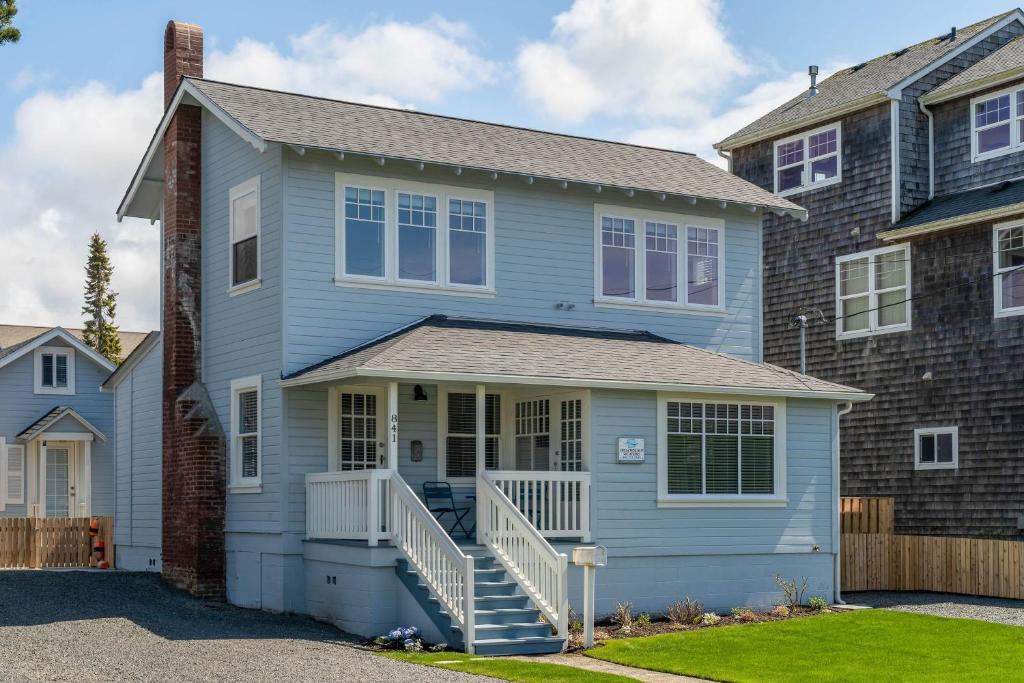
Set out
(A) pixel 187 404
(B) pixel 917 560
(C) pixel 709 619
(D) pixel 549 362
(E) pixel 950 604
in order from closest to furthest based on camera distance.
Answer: (C) pixel 709 619 → (D) pixel 549 362 → (E) pixel 950 604 → (A) pixel 187 404 → (B) pixel 917 560

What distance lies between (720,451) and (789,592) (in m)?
2.37

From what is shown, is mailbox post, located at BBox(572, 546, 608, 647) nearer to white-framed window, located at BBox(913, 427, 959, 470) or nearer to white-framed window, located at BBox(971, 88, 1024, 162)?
white-framed window, located at BBox(913, 427, 959, 470)

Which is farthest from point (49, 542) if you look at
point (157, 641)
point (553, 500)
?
point (553, 500)

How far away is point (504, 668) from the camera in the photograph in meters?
14.7

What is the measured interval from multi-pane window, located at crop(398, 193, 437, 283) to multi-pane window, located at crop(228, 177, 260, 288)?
84.0 inches

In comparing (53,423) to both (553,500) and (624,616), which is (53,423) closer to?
(553,500)

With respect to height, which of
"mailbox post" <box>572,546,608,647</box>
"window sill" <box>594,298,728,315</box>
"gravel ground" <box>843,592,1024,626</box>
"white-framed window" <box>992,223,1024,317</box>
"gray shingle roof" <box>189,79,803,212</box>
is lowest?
"gravel ground" <box>843,592,1024,626</box>

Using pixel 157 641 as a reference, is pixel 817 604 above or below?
below

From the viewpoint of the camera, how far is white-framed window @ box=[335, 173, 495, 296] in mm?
20375

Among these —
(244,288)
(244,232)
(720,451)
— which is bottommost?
(720,451)

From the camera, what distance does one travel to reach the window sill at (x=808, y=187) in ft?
92.5

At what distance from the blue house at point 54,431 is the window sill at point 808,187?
59.5 feet

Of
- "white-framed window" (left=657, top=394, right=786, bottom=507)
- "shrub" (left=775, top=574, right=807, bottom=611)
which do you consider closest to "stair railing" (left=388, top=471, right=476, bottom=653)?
"white-framed window" (left=657, top=394, right=786, bottom=507)

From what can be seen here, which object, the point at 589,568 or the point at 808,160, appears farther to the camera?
the point at 808,160
